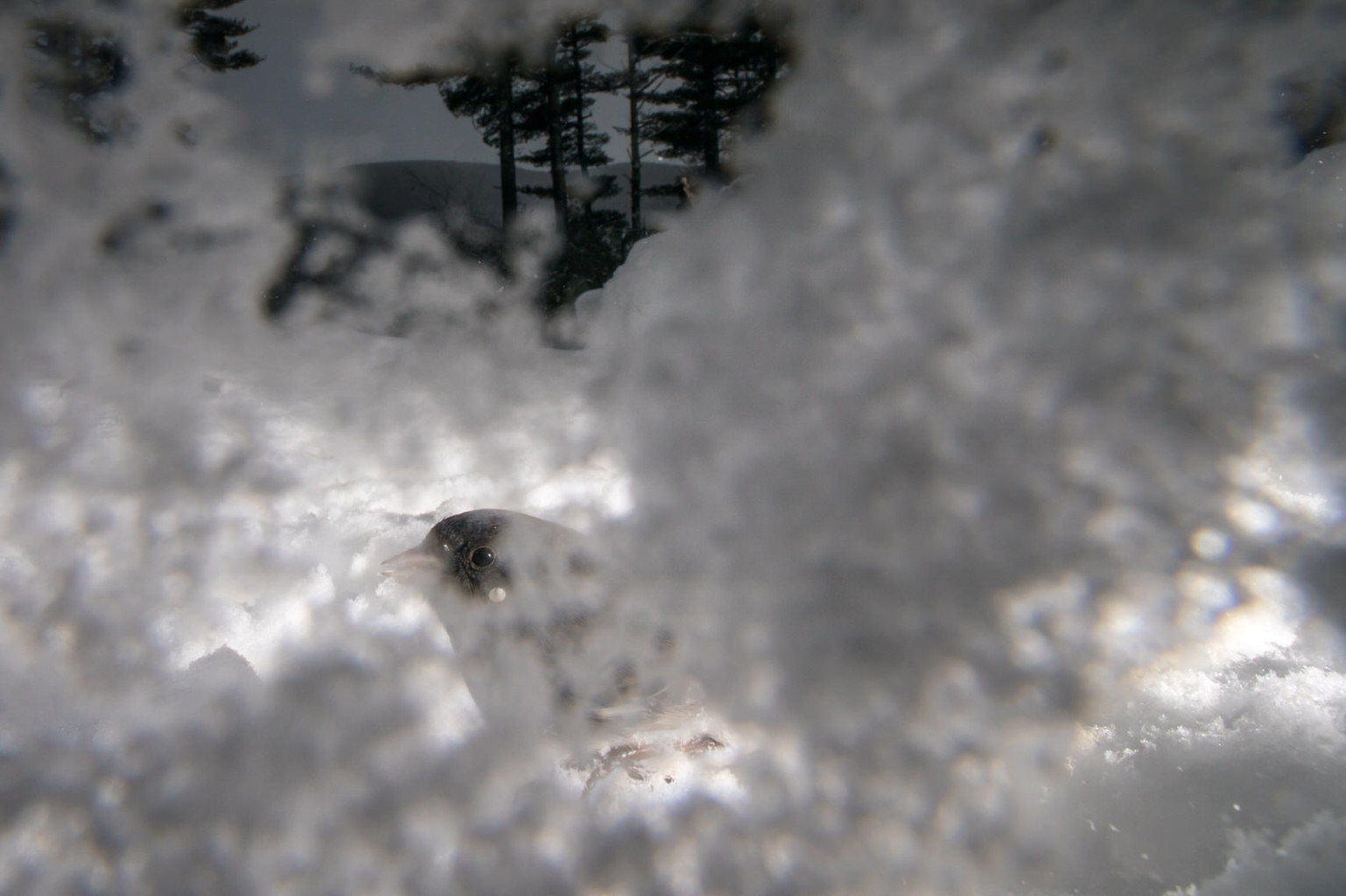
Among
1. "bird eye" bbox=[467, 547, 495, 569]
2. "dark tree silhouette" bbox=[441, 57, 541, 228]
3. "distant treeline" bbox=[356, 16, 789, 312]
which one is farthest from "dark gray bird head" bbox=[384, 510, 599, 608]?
"dark tree silhouette" bbox=[441, 57, 541, 228]

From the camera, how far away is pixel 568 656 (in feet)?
1.65

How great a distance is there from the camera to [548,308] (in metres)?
0.66

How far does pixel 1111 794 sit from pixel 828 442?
25cm

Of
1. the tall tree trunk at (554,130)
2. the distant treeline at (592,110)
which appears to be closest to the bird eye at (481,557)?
the distant treeline at (592,110)

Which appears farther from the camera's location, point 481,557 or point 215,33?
point 481,557

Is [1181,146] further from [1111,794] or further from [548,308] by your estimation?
[548,308]

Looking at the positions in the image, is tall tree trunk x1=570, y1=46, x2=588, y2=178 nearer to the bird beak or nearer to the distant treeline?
the distant treeline

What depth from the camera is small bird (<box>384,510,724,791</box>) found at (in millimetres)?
451

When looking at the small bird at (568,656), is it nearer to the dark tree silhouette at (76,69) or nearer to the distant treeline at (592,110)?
the distant treeline at (592,110)

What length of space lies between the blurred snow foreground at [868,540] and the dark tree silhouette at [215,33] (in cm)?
2

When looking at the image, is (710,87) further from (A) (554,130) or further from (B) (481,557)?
(B) (481,557)

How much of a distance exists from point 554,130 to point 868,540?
0.44 metres

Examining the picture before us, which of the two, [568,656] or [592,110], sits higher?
[592,110]

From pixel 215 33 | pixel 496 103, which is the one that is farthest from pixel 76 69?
pixel 496 103
